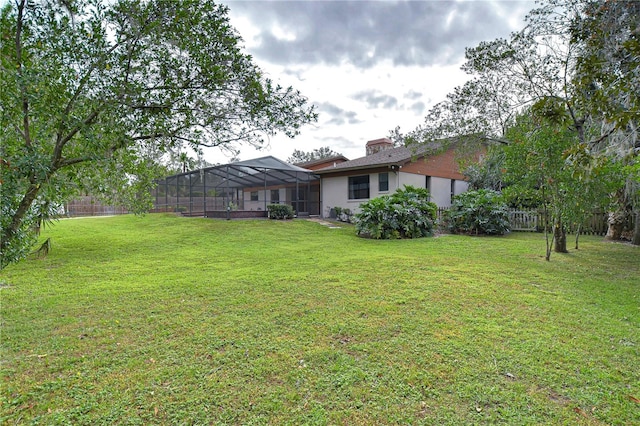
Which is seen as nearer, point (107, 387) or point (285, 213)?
point (107, 387)

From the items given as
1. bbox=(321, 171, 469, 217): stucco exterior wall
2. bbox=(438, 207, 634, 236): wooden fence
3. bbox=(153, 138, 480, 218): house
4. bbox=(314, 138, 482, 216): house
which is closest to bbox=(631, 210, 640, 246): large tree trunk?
bbox=(438, 207, 634, 236): wooden fence

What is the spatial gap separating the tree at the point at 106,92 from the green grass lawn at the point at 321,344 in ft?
4.60

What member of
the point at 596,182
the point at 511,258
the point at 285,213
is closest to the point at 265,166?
the point at 285,213

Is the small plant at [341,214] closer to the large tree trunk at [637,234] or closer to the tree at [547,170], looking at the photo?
the tree at [547,170]

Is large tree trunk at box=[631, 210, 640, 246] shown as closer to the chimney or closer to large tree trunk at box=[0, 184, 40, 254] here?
large tree trunk at box=[0, 184, 40, 254]

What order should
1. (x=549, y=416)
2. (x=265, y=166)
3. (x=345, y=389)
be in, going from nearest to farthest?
1. (x=549, y=416)
2. (x=345, y=389)
3. (x=265, y=166)

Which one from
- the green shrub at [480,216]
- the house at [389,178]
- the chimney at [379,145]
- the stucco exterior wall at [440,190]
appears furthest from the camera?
the chimney at [379,145]

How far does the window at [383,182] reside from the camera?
53.5 feet

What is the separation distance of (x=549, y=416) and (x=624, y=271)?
19.9 feet

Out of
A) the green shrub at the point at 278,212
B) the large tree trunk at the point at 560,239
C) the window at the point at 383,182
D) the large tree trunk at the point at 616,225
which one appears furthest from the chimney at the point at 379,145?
the large tree trunk at the point at 560,239

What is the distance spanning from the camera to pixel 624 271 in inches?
249

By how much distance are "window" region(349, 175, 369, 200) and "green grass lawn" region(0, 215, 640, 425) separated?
10.8m

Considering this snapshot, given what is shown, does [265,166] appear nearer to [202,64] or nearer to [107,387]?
[202,64]

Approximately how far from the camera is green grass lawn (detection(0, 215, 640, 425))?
2.23 metres
